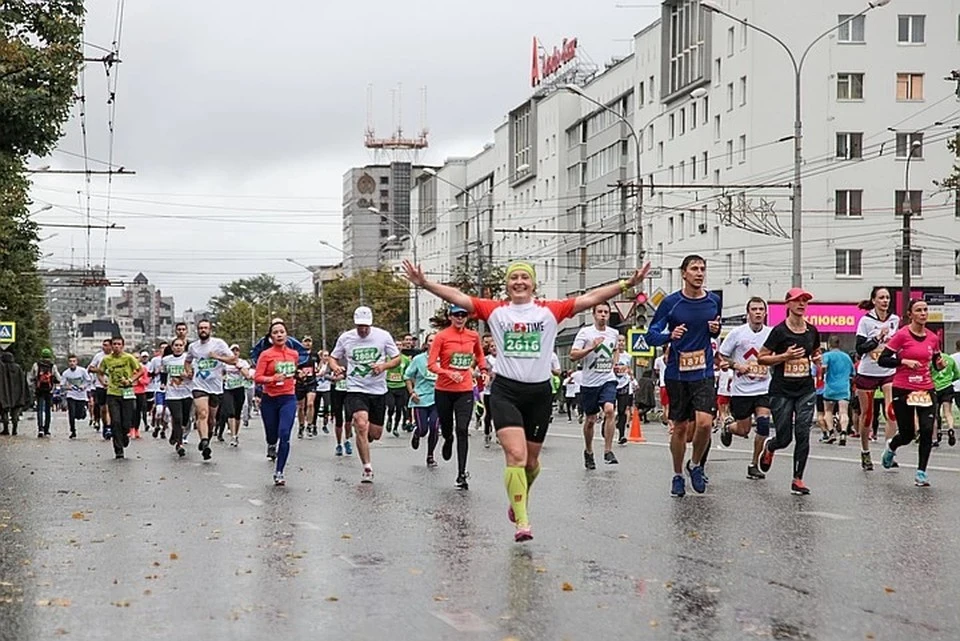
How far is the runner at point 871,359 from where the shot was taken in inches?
706

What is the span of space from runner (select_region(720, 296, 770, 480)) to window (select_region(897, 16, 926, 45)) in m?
55.8

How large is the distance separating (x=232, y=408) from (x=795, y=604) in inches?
828

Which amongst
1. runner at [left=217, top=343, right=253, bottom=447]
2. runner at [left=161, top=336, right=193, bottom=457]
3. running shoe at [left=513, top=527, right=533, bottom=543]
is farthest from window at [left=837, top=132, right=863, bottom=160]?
running shoe at [left=513, top=527, right=533, bottom=543]

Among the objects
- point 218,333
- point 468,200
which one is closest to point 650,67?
point 468,200

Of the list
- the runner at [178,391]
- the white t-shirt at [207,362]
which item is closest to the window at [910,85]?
the runner at [178,391]

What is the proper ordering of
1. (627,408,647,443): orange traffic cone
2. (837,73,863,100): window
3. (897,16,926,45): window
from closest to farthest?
(627,408,647,443): orange traffic cone
(837,73,863,100): window
(897,16,926,45): window

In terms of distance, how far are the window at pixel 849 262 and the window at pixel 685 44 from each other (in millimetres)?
10591

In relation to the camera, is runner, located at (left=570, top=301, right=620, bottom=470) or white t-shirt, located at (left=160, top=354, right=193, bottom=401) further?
white t-shirt, located at (left=160, top=354, right=193, bottom=401)

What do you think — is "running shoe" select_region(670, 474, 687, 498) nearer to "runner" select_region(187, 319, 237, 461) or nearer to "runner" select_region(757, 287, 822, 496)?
"runner" select_region(757, 287, 822, 496)

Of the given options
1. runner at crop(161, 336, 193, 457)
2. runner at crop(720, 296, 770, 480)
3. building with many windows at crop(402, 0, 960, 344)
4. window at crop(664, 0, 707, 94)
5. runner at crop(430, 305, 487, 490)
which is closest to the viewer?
runner at crop(720, 296, 770, 480)

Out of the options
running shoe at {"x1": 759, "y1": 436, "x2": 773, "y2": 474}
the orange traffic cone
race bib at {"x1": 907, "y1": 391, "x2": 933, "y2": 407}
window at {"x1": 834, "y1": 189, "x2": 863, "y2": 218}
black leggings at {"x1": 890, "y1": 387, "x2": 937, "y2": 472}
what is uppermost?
window at {"x1": 834, "y1": 189, "x2": 863, "y2": 218}

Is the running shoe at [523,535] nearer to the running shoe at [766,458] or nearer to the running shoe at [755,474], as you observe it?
the running shoe at [766,458]

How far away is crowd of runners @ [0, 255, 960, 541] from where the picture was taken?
11.6 metres

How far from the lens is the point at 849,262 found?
71.0 metres
